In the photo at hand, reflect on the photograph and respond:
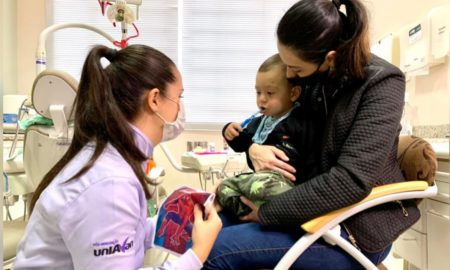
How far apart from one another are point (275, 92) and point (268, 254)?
0.61 m

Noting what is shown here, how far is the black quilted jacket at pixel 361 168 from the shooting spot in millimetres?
915

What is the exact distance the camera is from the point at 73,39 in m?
3.47

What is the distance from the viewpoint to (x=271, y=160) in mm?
1124

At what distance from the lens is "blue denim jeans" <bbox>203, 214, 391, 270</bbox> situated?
0.96m

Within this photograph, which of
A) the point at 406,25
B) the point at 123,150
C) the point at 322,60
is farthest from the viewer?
the point at 406,25

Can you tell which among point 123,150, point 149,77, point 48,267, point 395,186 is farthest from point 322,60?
point 48,267

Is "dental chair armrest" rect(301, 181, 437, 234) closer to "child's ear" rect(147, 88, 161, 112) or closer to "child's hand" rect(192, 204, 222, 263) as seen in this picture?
"child's hand" rect(192, 204, 222, 263)

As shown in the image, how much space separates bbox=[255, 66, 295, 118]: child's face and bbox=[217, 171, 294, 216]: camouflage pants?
12.7 inches

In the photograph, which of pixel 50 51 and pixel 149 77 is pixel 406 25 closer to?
pixel 149 77

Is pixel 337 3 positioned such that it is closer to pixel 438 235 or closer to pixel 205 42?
pixel 438 235

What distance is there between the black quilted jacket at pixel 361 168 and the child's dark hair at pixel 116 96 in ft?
1.30

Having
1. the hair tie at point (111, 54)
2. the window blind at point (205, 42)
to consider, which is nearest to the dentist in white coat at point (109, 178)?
the hair tie at point (111, 54)

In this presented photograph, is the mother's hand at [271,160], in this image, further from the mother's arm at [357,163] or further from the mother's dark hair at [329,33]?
the mother's dark hair at [329,33]

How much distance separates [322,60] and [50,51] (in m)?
3.12
